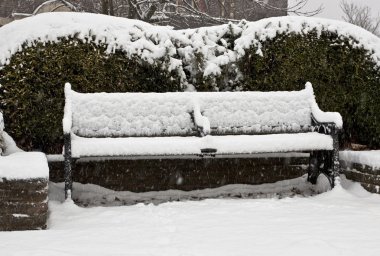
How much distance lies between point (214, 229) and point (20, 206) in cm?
173

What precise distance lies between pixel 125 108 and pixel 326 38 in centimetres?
303

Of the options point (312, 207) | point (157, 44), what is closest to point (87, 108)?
point (157, 44)

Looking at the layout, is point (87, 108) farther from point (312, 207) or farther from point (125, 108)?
point (312, 207)

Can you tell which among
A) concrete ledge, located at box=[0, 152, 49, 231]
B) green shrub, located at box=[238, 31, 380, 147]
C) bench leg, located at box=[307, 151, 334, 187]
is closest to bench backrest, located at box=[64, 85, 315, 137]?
bench leg, located at box=[307, 151, 334, 187]

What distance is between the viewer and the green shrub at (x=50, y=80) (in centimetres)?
635

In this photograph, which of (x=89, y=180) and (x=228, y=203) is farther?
(x=89, y=180)

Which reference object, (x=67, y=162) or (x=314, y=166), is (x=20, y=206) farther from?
(x=314, y=166)

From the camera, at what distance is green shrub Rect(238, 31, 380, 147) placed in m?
7.10

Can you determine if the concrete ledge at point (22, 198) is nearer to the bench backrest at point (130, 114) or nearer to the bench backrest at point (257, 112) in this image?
the bench backrest at point (130, 114)

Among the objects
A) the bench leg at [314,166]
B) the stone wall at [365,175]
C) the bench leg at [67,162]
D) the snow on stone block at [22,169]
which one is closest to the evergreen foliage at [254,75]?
the bench leg at [314,166]

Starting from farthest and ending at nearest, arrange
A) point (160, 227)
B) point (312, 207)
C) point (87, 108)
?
point (87, 108) → point (312, 207) → point (160, 227)

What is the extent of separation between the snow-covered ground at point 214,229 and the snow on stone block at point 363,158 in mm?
401

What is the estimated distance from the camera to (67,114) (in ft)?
18.7

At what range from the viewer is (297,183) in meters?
6.80
